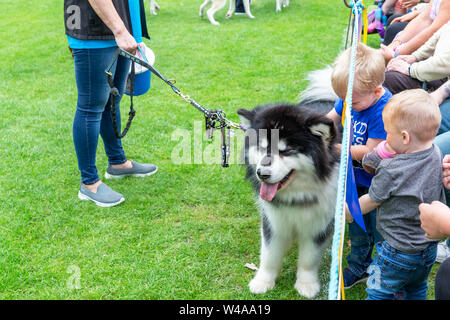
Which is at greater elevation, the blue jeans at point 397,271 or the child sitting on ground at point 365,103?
the child sitting on ground at point 365,103

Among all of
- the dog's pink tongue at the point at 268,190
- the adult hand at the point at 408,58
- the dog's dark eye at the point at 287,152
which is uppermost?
the adult hand at the point at 408,58

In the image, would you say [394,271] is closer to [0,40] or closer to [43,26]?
[0,40]

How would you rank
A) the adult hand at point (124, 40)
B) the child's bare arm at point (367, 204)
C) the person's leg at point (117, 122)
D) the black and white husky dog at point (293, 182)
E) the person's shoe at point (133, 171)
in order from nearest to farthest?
the child's bare arm at point (367, 204), the black and white husky dog at point (293, 182), the adult hand at point (124, 40), the person's leg at point (117, 122), the person's shoe at point (133, 171)

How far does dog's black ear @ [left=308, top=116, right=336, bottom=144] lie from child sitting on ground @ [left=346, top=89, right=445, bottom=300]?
0.23 metres

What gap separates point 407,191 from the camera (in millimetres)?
1494

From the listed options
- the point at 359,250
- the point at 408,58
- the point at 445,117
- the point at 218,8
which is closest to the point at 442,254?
the point at 359,250

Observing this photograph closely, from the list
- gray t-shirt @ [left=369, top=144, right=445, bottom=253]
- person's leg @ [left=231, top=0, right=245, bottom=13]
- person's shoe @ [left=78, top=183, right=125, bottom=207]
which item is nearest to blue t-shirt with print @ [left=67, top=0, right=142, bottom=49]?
person's shoe @ [left=78, top=183, right=125, bottom=207]

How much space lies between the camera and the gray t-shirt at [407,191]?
150 centimetres

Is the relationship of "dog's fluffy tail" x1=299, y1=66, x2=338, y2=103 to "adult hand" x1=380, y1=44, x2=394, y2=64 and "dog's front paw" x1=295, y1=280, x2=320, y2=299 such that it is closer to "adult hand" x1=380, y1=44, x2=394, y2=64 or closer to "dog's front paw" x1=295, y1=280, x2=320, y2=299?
"adult hand" x1=380, y1=44, x2=394, y2=64

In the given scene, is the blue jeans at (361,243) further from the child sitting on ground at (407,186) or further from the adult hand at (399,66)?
the adult hand at (399,66)

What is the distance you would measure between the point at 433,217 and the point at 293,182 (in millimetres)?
618

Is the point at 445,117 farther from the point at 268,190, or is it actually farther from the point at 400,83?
the point at 268,190

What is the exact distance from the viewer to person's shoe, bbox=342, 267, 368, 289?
208 cm

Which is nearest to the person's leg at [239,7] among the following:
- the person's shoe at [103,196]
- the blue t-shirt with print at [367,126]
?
the person's shoe at [103,196]
